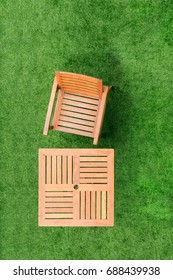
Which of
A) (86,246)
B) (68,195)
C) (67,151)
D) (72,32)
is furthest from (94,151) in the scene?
(72,32)

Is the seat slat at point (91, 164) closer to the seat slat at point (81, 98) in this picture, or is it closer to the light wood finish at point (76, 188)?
the light wood finish at point (76, 188)

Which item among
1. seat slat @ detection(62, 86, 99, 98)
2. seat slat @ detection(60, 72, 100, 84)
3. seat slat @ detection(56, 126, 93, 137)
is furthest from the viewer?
seat slat @ detection(56, 126, 93, 137)

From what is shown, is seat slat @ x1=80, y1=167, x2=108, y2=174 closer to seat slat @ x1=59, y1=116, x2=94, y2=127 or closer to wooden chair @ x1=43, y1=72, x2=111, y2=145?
wooden chair @ x1=43, y1=72, x2=111, y2=145

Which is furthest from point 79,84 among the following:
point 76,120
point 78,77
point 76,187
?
point 76,187

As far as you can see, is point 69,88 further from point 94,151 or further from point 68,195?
point 68,195

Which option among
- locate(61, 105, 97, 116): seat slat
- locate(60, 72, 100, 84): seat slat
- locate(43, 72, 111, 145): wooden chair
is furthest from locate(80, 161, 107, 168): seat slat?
locate(60, 72, 100, 84): seat slat

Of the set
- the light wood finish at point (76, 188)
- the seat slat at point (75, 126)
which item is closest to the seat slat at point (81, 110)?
the seat slat at point (75, 126)
